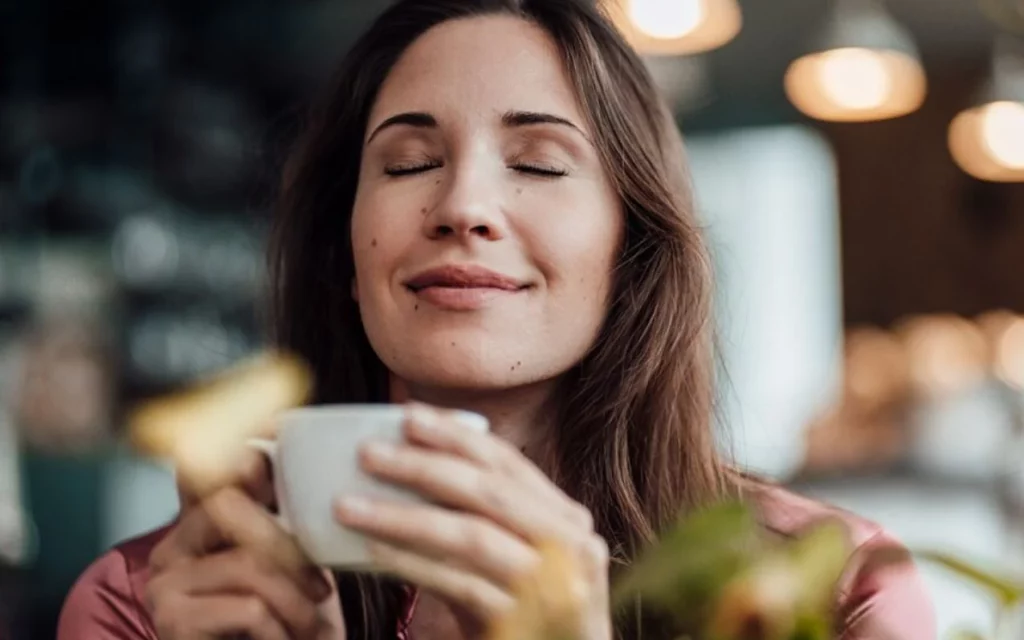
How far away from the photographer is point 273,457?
0.54 m

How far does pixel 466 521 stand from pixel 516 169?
0.22m

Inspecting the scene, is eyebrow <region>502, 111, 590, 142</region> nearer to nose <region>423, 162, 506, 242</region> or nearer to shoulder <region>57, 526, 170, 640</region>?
nose <region>423, 162, 506, 242</region>

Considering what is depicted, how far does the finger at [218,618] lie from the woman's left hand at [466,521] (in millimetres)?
82

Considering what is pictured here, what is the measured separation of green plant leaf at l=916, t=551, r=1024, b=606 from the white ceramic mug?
0.16 meters

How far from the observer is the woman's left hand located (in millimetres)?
514

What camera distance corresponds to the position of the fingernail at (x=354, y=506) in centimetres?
52

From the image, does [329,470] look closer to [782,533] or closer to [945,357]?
[782,533]

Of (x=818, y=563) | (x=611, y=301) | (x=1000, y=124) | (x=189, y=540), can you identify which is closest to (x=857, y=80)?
(x=1000, y=124)

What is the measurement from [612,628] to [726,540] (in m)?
0.13

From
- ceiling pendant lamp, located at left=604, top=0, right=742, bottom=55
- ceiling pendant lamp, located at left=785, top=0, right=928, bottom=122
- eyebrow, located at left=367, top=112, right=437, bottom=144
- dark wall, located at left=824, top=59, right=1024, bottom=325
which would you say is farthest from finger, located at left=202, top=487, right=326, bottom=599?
dark wall, located at left=824, top=59, right=1024, bottom=325

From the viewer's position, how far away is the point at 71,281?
298 cm

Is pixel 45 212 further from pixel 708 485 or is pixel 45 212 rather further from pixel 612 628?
pixel 612 628

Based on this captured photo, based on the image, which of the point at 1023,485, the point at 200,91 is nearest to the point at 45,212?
the point at 200,91

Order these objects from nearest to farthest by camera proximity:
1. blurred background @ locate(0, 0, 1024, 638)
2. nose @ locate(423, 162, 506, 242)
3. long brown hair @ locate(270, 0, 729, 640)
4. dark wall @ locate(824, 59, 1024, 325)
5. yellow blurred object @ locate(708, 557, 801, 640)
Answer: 1. yellow blurred object @ locate(708, 557, 801, 640)
2. nose @ locate(423, 162, 506, 242)
3. long brown hair @ locate(270, 0, 729, 640)
4. blurred background @ locate(0, 0, 1024, 638)
5. dark wall @ locate(824, 59, 1024, 325)
